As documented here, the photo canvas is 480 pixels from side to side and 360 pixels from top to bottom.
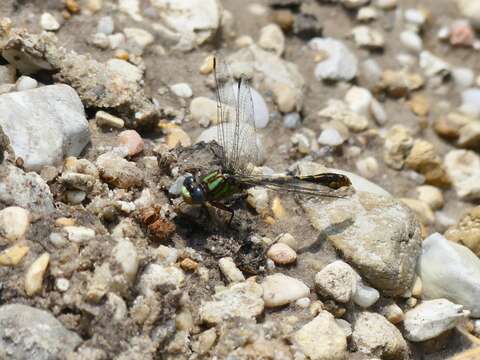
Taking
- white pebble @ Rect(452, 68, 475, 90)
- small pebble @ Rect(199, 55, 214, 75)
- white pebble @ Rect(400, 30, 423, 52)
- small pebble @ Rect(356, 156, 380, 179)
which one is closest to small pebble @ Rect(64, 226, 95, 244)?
small pebble @ Rect(199, 55, 214, 75)

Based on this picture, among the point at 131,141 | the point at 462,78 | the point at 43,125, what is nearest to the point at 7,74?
the point at 43,125

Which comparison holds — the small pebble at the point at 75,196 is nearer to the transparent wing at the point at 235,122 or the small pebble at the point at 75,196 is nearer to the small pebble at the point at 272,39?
the transparent wing at the point at 235,122

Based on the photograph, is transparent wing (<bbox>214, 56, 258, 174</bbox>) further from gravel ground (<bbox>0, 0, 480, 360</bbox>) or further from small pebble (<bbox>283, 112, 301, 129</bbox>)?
small pebble (<bbox>283, 112, 301, 129</bbox>)

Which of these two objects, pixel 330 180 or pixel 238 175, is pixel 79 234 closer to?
pixel 238 175

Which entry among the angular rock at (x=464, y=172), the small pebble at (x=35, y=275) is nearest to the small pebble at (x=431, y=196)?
the angular rock at (x=464, y=172)

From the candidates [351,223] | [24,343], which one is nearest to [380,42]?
[351,223]

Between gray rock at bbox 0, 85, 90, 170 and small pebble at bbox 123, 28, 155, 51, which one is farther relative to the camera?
small pebble at bbox 123, 28, 155, 51

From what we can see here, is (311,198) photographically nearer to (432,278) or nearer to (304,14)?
(432,278)
